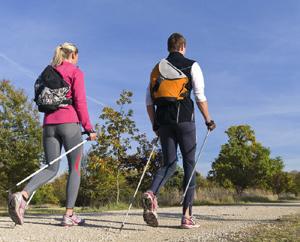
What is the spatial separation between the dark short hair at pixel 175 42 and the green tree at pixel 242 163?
35953 mm

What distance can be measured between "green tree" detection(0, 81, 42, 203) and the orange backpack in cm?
2324

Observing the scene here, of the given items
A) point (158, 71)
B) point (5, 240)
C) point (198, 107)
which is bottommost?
point (5, 240)

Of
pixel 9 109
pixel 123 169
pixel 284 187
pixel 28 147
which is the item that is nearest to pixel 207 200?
pixel 123 169

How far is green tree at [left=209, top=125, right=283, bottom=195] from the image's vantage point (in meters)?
41.8

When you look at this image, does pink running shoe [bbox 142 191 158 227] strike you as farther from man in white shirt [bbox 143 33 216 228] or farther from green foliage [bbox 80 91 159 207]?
green foliage [bbox 80 91 159 207]

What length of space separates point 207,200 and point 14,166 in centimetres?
1289

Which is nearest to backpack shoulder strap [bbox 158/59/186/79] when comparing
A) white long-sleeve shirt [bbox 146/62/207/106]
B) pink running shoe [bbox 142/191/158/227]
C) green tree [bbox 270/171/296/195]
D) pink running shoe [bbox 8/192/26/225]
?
white long-sleeve shirt [bbox 146/62/207/106]

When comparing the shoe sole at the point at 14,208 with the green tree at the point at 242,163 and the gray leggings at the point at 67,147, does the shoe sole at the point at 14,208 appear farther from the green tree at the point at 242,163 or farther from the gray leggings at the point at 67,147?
the green tree at the point at 242,163

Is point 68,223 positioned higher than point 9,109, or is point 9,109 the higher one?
point 9,109

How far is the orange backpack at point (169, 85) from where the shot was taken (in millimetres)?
5660

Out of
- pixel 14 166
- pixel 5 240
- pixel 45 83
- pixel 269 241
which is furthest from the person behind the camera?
pixel 14 166

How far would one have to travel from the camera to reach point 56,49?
5.89 meters

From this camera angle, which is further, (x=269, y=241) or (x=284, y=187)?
(x=284, y=187)

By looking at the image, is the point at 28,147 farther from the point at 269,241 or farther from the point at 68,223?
the point at 269,241
